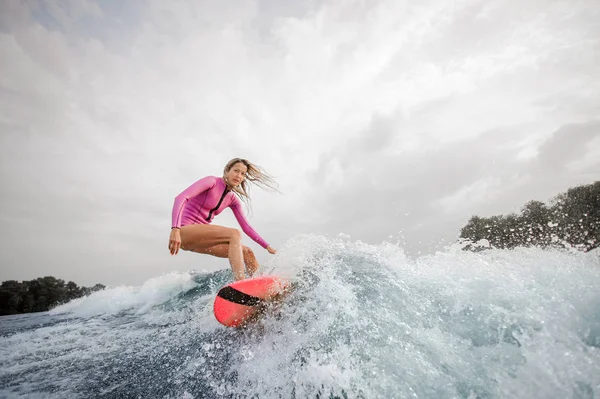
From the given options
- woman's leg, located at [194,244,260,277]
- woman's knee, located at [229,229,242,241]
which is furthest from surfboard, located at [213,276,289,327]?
woman's leg, located at [194,244,260,277]

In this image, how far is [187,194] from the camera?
13.8 feet

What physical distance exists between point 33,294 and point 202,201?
59.6 metres

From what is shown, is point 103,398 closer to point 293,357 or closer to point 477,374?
point 293,357

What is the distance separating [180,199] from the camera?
4.08 meters

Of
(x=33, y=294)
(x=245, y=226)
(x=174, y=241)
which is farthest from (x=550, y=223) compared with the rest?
(x=33, y=294)

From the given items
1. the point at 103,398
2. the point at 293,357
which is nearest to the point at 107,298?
the point at 103,398

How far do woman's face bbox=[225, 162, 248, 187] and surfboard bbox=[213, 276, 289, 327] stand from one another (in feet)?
6.93

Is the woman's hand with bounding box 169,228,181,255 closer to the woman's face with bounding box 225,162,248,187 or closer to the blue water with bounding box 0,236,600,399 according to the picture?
the blue water with bounding box 0,236,600,399

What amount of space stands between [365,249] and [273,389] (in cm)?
304

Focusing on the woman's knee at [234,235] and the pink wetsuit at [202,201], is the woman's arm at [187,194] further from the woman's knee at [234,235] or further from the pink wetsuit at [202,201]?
the woman's knee at [234,235]

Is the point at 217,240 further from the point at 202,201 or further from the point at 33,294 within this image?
the point at 33,294

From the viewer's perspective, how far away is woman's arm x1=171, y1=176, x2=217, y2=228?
3959 millimetres

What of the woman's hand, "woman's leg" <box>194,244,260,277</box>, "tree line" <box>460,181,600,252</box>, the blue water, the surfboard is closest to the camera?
the blue water

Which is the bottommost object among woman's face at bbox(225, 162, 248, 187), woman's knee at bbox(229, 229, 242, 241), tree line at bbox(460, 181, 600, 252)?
tree line at bbox(460, 181, 600, 252)
